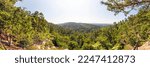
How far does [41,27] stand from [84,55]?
3939 inches

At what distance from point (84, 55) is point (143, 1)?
43.1ft

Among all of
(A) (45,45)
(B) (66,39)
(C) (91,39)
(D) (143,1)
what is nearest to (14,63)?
(D) (143,1)

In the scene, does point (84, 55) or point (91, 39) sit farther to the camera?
point (91, 39)

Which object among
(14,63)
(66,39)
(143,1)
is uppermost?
(143,1)

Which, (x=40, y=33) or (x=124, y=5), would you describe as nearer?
(x=124, y=5)

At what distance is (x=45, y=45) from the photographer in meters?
108

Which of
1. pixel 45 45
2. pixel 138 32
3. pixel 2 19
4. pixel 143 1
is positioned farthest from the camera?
pixel 45 45

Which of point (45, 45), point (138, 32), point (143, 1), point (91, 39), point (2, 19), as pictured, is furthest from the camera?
point (91, 39)

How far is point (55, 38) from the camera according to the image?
13662 centimetres

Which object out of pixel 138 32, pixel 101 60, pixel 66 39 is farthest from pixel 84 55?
pixel 66 39

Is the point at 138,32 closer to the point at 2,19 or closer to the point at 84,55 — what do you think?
the point at 84,55

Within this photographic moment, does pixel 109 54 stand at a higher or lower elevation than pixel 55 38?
higher

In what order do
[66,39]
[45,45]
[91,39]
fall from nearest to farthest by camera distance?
[45,45]
[91,39]
[66,39]

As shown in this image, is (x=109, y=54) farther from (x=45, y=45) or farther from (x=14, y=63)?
(x=45, y=45)
